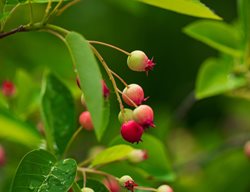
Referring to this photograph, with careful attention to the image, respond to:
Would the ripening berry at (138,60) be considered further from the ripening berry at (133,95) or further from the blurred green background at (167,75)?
the blurred green background at (167,75)

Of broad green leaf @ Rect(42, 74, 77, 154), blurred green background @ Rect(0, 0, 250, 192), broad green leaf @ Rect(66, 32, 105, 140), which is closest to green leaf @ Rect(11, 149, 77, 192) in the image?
broad green leaf @ Rect(66, 32, 105, 140)

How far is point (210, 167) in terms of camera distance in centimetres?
308

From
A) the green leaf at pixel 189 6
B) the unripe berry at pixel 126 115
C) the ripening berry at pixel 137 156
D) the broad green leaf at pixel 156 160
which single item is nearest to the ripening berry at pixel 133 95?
the unripe berry at pixel 126 115

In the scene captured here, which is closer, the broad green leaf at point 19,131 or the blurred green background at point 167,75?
the broad green leaf at point 19,131

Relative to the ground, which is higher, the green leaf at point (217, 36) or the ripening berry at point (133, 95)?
the ripening berry at point (133, 95)

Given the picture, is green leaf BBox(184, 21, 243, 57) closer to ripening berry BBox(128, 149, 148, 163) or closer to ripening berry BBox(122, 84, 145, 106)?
ripening berry BBox(128, 149, 148, 163)

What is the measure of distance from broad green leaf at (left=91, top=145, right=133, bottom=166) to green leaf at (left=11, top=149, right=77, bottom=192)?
0.22m

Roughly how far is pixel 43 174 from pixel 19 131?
0.64 metres

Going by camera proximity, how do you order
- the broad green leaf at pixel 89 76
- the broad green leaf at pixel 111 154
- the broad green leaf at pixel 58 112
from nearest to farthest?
the broad green leaf at pixel 89 76
the broad green leaf at pixel 111 154
the broad green leaf at pixel 58 112

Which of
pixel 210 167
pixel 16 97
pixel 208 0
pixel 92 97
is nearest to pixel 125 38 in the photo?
pixel 208 0

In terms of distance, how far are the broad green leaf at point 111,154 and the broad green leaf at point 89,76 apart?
1.55 ft

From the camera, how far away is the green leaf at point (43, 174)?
1526 millimetres

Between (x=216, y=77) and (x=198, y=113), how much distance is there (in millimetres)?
1123

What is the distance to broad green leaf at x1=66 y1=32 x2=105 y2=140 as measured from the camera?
1265 millimetres
